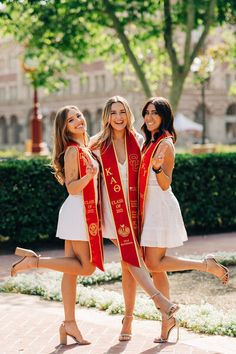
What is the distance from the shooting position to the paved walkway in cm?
591

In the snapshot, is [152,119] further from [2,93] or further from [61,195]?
[2,93]

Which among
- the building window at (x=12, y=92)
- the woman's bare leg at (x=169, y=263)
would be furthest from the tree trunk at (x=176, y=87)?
the building window at (x=12, y=92)

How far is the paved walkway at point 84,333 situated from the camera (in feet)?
19.4

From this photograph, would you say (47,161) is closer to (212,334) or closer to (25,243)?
(25,243)

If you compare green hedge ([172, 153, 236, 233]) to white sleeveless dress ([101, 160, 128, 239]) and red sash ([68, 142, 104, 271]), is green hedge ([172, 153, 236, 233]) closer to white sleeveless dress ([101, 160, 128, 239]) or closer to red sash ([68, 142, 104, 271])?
white sleeveless dress ([101, 160, 128, 239])

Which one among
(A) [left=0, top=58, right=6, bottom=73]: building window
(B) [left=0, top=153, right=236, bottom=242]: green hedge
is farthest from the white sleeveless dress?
(A) [left=0, top=58, right=6, bottom=73]: building window

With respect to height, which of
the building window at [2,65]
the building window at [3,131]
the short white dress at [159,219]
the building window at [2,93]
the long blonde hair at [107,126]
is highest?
the building window at [2,65]

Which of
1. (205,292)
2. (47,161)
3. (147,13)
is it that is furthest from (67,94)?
(205,292)

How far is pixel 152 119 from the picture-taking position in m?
6.17

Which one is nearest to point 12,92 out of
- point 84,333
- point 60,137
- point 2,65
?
point 2,65

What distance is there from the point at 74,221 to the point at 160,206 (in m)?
0.67

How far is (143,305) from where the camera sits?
7508 mm

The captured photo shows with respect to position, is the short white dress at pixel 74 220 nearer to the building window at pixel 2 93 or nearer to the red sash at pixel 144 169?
the red sash at pixel 144 169

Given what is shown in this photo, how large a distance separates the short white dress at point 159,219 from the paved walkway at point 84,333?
775 millimetres
